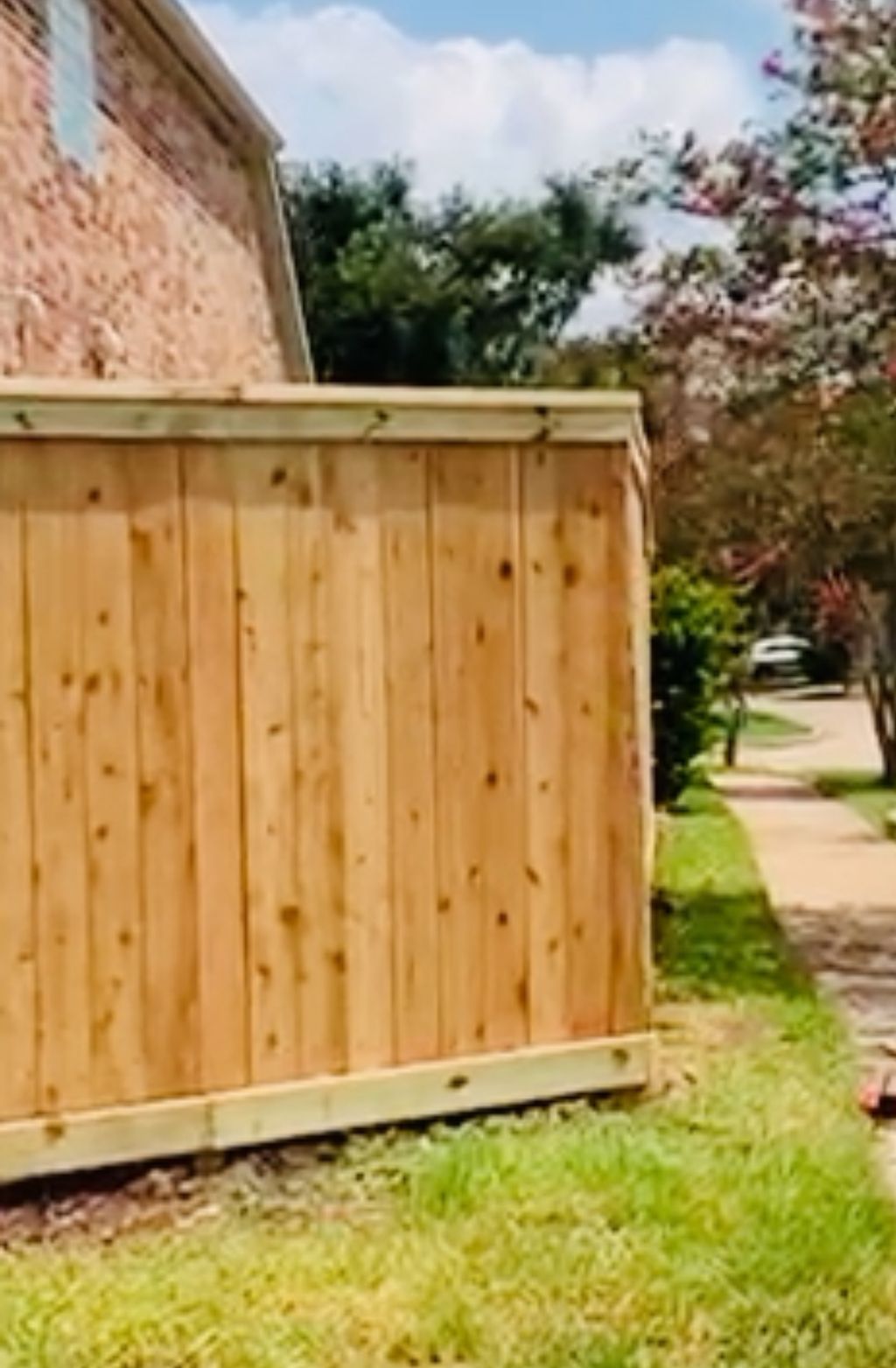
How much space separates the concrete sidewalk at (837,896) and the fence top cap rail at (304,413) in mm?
2254

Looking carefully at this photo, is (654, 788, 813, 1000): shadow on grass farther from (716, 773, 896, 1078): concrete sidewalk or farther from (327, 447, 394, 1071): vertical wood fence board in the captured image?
(327, 447, 394, 1071): vertical wood fence board

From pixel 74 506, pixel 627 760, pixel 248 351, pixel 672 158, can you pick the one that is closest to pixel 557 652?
pixel 627 760

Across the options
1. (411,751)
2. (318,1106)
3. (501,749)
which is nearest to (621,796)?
(501,749)

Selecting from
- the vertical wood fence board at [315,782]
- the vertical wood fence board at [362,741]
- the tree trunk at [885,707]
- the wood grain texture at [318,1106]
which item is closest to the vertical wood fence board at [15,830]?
the wood grain texture at [318,1106]

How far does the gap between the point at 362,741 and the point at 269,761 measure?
0.87ft

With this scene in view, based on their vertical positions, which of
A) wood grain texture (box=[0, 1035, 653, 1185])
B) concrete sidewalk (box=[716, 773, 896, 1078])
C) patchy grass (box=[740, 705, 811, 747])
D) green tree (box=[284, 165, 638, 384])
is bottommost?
patchy grass (box=[740, 705, 811, 747])

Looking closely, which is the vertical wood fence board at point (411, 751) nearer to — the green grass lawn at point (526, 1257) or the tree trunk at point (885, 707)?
the green grass lawn at point (526, 1257)

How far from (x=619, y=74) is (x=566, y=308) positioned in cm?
1393

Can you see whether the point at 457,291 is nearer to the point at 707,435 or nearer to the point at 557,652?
the point at 707,435

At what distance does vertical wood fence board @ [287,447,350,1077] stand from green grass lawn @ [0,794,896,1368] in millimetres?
334

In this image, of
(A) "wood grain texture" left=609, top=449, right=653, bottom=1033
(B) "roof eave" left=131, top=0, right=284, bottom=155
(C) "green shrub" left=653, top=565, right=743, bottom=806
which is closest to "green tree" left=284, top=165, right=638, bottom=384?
(C) "green shrub" left=653, top=565, right=743, bottom=806

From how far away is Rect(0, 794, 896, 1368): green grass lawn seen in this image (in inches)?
165

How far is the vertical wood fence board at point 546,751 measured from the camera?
231 inches

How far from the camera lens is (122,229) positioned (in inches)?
378
